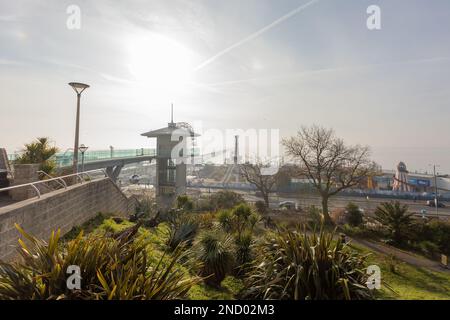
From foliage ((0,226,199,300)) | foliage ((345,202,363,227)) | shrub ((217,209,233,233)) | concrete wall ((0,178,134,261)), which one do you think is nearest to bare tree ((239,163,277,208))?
foliage ((345,202,363,227))

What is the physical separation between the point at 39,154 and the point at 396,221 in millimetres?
19400

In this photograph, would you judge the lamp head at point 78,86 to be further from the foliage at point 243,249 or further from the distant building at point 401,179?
the distant building at point 401,179

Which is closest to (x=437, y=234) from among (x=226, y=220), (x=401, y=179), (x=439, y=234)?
(x=439, y=234)

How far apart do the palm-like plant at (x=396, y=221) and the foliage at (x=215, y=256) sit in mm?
12905

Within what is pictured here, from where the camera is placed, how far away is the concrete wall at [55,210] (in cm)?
450

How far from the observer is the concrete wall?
14.8 ft

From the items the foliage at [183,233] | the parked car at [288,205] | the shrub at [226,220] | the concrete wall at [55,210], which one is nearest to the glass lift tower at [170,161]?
the parked car at [288,205]

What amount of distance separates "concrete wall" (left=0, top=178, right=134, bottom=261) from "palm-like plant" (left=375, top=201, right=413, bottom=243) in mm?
15869

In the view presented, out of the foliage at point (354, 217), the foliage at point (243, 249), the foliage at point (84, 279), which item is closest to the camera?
the foliage at point (84, 279)

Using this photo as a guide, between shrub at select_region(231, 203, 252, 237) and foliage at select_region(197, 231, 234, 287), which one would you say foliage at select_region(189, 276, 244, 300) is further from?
shrub at select_region(231, 203, 252, 237)

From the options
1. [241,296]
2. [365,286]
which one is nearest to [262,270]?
[241,296]

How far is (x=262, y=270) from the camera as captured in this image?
4324 millimetres
